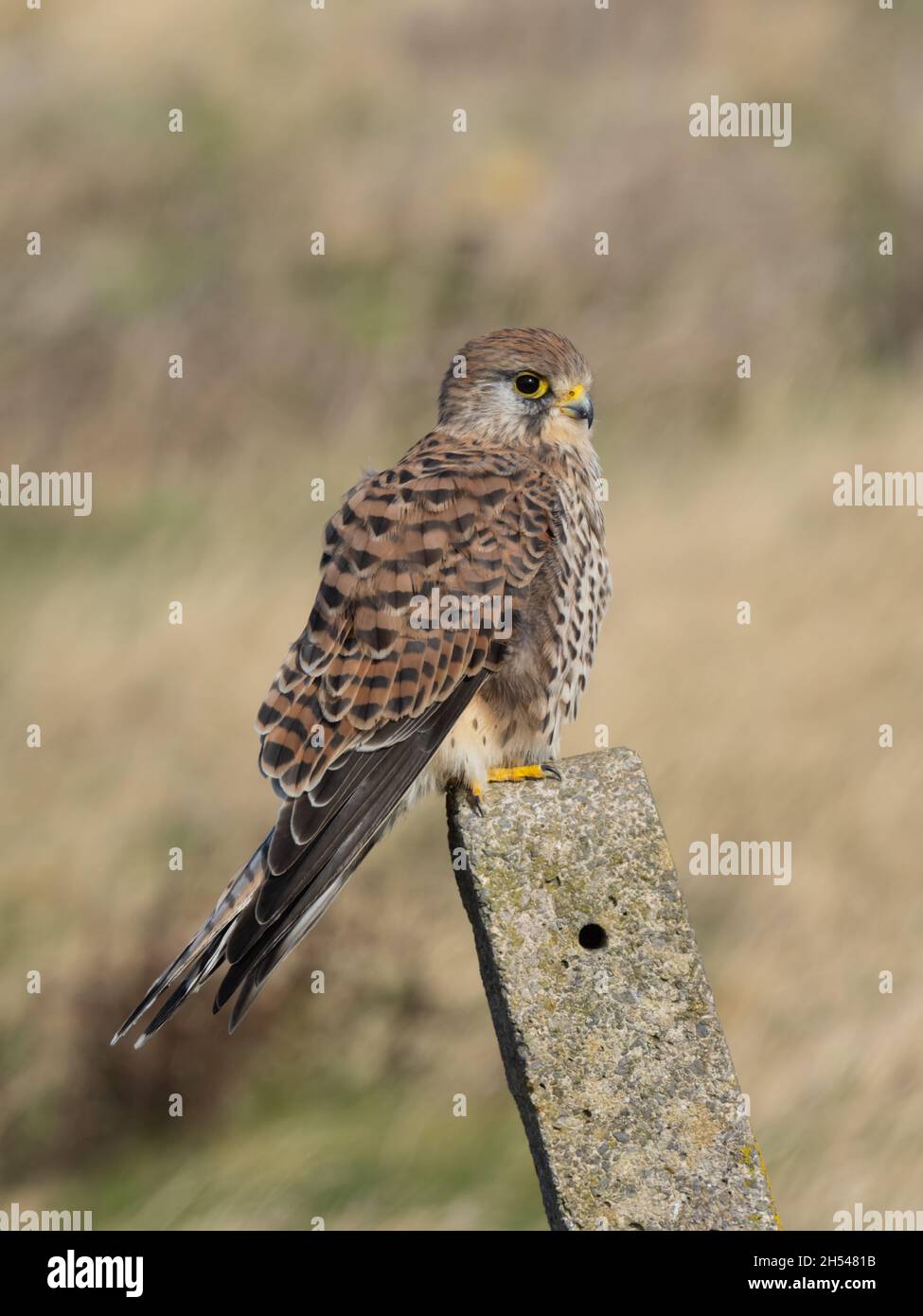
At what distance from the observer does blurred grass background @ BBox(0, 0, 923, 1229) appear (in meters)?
7.50

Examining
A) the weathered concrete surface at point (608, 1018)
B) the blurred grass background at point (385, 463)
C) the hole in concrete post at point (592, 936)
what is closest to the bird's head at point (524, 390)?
the weathered concrete surface at point (608, 1018)

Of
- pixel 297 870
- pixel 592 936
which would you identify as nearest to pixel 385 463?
pixel 297 870

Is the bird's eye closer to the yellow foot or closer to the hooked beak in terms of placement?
the hooked beak

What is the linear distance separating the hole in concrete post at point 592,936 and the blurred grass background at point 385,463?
3.26 m

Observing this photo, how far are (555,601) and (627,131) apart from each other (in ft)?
45.7

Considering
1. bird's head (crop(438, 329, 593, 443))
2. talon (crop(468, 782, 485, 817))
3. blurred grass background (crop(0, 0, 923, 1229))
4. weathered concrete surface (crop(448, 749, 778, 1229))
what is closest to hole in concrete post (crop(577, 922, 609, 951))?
weathered concrete surface (crop(448, 749, 778, 1229))

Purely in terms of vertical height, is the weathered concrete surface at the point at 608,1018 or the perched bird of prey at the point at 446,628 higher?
the perched bird of prey at the point at 446,628

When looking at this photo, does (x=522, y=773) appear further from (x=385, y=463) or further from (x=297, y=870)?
(x=385, y=463)

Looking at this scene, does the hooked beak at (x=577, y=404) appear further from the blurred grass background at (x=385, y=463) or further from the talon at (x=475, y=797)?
the blurred grass background at (x=385, y=463)

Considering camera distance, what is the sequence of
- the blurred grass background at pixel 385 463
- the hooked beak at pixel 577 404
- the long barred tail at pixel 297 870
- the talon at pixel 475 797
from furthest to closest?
the blurred grass background at pixel 385 463, the hooked beak at pixel 577 404, the long barred tail at pixel 297 870, the talon at pixel 475 797

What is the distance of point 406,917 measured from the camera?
7887mm

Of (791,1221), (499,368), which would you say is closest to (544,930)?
(499,368)

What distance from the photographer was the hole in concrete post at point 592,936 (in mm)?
3291

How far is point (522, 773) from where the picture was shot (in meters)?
4.02
